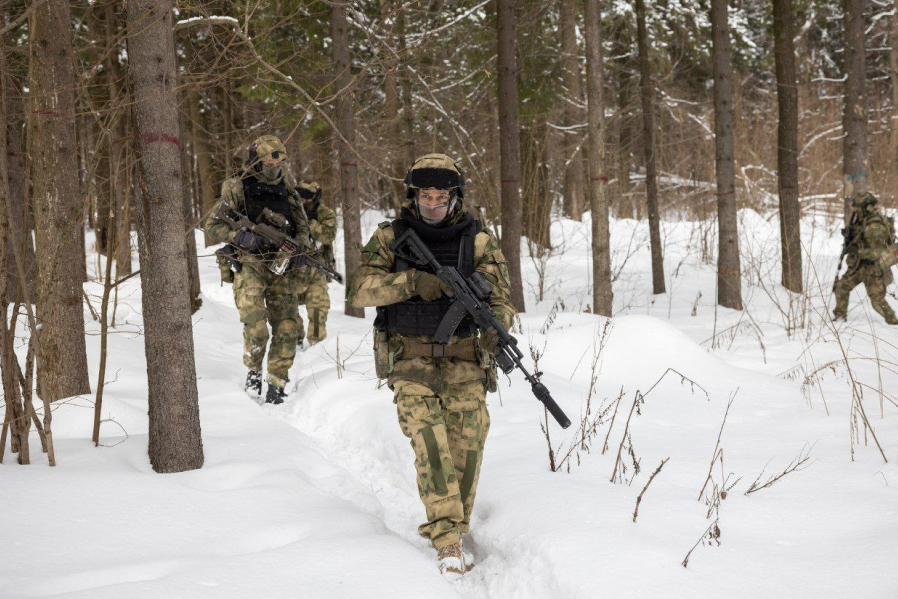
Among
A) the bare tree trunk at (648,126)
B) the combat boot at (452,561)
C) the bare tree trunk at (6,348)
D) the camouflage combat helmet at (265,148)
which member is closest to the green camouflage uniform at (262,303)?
the camouflage combat helmet at (265,148)

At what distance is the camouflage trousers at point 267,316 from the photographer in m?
5.55

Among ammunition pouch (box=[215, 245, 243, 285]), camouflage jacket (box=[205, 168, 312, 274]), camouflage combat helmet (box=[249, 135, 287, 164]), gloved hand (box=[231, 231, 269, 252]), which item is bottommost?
ammunition pouch (box=[215, 245, 243, 285])

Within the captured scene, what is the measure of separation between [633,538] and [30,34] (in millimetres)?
3524

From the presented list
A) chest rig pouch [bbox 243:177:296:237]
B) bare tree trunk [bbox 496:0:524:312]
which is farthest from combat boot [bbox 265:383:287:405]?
bare tree trunk [bbox 496:0:524:312]

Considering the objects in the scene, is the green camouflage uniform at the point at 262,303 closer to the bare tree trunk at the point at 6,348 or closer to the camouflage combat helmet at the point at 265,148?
the camouflage combat helmet at the point at 265,148

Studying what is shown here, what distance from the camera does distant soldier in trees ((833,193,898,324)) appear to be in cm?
→ 882

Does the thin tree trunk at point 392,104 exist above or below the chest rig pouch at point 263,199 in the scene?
above

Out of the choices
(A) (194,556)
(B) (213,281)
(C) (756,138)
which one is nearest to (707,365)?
(A) (194,556)

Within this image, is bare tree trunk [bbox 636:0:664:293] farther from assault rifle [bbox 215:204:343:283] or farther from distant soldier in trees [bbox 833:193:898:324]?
assault rifle [bbox 215:204:343:283]

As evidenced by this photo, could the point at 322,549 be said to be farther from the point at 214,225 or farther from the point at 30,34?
the point at 214,225

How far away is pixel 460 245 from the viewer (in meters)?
3.22

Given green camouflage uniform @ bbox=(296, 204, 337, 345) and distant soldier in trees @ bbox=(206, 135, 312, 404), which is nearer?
distant soldier in trees @ bbox=(206, 135, 312, 404)

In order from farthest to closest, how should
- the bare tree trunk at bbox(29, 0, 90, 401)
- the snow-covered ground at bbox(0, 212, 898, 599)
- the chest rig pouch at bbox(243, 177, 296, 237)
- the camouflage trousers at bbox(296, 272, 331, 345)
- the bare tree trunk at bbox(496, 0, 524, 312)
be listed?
the bare tree trunk at bbox(496, 0, 524, 312), the camouflage trousers at bbox(296, 272, 331, 345), the chest rig pouch at bbox(243, 177, 296, 237), the bare tree trunk at bbox(29, 0, 90, 401), the snow-covered ground at bbox(0, 212, 898, 599)

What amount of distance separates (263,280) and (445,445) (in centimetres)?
309
